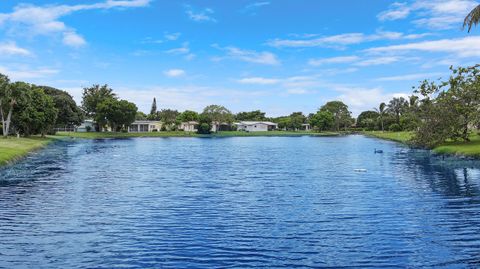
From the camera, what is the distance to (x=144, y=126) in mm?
182000

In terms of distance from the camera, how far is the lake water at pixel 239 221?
15.0 meters

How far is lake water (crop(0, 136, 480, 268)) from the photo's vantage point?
49.2ft

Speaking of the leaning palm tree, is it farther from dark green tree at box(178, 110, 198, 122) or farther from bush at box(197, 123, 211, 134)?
dark green tree at box(178, 110, 198, 122)

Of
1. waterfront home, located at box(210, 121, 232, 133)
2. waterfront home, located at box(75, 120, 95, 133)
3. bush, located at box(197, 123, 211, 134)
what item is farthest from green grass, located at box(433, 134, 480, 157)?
waterfront home, located at box(210, 121, 232, 133)

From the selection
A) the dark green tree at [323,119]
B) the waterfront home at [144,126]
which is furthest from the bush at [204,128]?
the dark green tree at [323,119]

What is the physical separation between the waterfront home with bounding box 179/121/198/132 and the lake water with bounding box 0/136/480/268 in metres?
147

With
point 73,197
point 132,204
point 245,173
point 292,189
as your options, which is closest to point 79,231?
point 132,204

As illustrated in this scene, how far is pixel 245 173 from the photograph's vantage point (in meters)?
41.4

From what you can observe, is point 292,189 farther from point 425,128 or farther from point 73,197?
point 425,128

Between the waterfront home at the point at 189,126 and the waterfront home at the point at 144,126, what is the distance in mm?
9289

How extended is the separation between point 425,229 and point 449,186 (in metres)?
14.6

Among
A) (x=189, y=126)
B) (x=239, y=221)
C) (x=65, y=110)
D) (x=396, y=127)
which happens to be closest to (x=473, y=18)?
(x=239, y=221)

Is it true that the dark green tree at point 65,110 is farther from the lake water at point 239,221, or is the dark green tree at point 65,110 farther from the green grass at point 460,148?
the green grass at point 460,148

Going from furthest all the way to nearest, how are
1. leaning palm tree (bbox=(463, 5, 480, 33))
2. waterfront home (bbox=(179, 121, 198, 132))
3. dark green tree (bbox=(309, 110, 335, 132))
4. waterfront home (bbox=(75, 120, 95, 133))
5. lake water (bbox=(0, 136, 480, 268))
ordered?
dark green tree (bbox=(309, 110, 335, 132))
waterfront home (bbox=(179, 121, 198, 132))
waterfront home (bbox=(75, 120, 95, 133))
leaning palm tree (bbox=(463, 5, 480, 33))
lake water (bbox=(0, 136, 480, 268))
